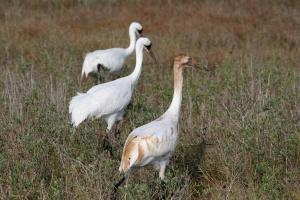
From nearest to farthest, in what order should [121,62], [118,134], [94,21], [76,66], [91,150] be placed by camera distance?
[91,150], [118,134], [121,62], [76,66], [94,21]

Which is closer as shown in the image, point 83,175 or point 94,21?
point 83,175

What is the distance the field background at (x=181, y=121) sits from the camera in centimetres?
471

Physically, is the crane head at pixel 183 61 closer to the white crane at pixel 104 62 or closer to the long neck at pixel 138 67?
the long neck at pixel 138 67

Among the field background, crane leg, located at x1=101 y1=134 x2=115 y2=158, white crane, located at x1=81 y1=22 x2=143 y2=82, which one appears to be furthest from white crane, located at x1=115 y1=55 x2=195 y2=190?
white crane, located at x1=81 y1=22 x2=143 y2=82

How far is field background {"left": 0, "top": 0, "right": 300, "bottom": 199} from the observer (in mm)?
4707

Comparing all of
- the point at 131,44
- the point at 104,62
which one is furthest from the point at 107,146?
the point at 131,44

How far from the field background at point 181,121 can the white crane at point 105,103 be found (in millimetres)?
117

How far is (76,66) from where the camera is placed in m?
9.98

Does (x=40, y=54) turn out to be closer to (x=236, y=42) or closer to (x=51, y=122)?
(x=236, y=42)

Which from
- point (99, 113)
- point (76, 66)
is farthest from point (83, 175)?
point (76, 66)

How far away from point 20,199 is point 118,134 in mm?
1872

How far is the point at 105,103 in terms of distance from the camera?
6520mm

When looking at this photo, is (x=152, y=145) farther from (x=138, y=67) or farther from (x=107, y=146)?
(x=138, y=67)

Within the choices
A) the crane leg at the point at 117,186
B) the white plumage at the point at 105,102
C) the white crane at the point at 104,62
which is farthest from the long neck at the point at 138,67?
the crane leg at the point at 117,186
